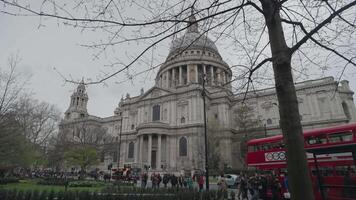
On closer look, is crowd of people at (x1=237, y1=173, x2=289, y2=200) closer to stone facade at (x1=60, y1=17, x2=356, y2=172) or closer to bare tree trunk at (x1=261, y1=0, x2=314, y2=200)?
bare tree trunk at (x1=261, y1=0, x2=314, y2=200)

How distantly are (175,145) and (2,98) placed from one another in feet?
110

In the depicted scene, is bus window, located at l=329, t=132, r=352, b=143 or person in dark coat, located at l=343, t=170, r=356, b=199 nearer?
person in dark coat, located at l=343, t=170, r=356, b=199

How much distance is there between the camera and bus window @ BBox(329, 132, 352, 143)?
12.4 metres

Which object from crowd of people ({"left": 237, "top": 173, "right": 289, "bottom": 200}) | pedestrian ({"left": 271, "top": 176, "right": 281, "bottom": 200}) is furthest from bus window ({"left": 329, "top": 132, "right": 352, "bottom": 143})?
pedestrian ({"left": 271, "top": 176, "right": 281, "bottom": 200})

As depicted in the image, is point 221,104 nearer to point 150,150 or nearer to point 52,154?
point 150,150

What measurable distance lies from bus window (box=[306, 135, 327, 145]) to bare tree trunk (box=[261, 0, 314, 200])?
12.9 metres

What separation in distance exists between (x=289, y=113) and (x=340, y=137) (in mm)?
12618

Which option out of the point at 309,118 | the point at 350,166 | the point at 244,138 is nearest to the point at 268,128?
the point at 309,118

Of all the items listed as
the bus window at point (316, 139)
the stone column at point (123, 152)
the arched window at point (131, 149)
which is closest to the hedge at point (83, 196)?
the bus window at point (316, 139)

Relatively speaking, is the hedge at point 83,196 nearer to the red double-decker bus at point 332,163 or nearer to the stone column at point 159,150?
the red double-decker bus at point 332,163

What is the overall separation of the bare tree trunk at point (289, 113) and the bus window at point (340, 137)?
12.2 meters

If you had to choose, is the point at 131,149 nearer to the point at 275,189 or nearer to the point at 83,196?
Answer: the point at 275,189

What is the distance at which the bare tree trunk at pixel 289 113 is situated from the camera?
8.87ft

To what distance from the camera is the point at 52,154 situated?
37.5m
